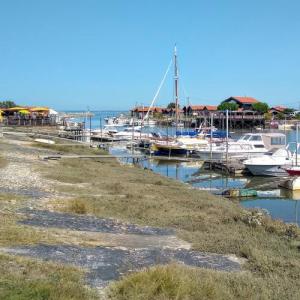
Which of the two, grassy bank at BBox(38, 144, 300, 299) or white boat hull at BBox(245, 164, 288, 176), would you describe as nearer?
grassy bank at BBox(38, 144, 300, 299)

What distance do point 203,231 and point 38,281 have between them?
674 cm

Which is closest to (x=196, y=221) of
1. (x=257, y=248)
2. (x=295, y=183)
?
(x=257, y=248)

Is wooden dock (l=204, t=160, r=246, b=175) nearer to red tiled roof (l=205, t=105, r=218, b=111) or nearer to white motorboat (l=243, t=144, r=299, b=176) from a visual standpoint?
white motorboat (l=243, t=144, r=299, b=176)

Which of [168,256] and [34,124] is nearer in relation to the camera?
[168,256]

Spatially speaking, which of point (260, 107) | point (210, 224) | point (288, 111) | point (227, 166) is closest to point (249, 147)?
point (227, 166)

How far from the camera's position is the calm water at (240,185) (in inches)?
1045

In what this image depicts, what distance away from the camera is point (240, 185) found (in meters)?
36.6

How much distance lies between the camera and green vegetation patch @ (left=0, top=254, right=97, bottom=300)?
696 cm

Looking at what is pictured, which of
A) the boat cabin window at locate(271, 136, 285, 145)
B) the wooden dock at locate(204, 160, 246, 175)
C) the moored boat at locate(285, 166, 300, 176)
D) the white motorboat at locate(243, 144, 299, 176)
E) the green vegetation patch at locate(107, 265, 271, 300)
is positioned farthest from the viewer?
the boat cabin window at locate(271, 136, 285, 145)

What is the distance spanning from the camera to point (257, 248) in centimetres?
1155

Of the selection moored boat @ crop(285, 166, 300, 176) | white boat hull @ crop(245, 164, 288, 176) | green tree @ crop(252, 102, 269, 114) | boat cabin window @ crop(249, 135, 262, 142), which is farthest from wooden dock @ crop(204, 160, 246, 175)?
green tree @ crop(252, 102, 269, 114)

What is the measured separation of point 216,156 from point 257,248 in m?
38.7

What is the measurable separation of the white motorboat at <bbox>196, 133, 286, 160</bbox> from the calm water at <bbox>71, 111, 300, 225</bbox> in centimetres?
249

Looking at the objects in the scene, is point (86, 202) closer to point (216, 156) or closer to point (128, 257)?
point (128, 257)
